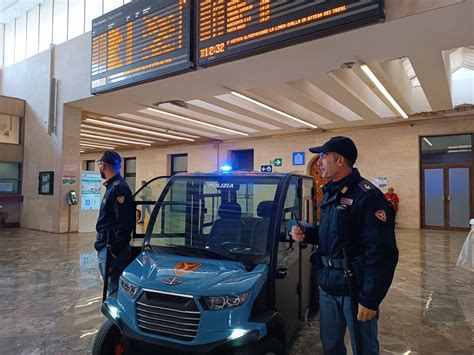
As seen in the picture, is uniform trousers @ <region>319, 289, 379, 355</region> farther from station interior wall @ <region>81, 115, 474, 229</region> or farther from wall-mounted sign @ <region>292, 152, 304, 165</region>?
wall-mounted sign @ <region>292, 152, 304, 165</region>

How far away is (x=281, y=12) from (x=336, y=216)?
11.4 feet

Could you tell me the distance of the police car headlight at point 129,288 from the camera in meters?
1.91

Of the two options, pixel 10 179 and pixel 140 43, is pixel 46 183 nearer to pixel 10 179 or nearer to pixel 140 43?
pixel 10 179

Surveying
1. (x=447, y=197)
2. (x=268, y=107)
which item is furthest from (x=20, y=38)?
(x=447, y=197)

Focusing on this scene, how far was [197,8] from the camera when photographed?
16.8ft

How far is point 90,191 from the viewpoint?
945 cm

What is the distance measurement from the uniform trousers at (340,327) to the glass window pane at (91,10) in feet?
30.8

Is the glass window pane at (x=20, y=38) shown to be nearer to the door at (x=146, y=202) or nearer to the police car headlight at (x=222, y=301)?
the door at (x=146, y=202)

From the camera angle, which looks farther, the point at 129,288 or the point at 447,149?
the point at 447,149

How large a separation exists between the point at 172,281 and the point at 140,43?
515cm

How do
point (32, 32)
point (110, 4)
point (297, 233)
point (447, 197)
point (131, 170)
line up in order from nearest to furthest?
point (297, 233)
point (110, 4)
point (447, 197)
point (32, 32)
point (131, 170)

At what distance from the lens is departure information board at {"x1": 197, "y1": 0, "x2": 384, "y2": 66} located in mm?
3854

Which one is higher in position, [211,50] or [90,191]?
[211,50]

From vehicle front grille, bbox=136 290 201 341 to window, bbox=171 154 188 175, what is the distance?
1484 cm
